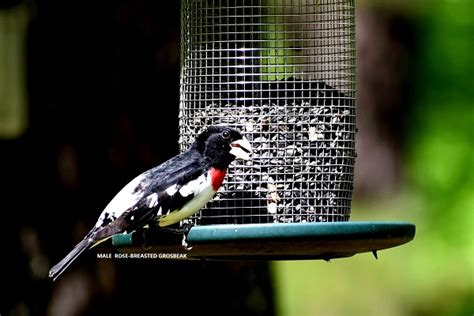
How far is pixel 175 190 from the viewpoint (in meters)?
5.84

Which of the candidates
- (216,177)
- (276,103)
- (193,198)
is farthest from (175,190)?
(276,103)

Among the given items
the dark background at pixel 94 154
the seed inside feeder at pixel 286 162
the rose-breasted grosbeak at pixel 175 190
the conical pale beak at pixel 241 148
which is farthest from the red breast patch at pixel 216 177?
the dark background at pixel 94 154

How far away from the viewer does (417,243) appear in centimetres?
1054

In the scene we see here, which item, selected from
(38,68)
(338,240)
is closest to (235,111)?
(338,240)

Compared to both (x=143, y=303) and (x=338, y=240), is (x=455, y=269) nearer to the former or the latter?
(x=143, y=303)

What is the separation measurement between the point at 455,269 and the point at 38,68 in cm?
512

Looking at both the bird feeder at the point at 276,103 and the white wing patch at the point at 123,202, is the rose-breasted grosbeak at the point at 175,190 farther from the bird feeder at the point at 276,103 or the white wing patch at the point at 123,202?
the bird feeder at the point at 276,103

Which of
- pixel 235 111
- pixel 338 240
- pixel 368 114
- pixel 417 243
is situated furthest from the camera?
pixel 417 243

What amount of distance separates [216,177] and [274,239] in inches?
37.4

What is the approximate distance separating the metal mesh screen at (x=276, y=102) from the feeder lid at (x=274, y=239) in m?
0.56

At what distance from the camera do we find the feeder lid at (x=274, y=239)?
16.8 ft

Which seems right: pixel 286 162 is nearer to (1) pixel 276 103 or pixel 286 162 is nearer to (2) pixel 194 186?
(1) pixel 276 103

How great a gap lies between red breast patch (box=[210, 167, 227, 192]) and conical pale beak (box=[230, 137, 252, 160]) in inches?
5.6

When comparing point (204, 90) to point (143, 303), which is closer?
point (204, 90)
